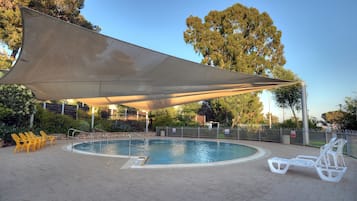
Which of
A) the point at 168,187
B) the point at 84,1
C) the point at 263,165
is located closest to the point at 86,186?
the point at 168,187

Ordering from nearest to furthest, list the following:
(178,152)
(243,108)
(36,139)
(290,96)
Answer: (36,139) < (178,152) < (290,96) < (243,108)

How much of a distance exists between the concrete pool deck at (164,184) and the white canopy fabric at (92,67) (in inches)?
84.1

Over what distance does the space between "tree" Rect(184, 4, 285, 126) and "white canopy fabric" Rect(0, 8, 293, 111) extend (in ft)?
47.7

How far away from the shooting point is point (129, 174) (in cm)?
483

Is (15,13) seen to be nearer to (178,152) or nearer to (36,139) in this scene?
(36,139)

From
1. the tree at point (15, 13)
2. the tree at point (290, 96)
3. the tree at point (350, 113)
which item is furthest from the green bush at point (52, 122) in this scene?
the tree at point (350, 113)

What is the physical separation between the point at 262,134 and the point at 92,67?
42.7 ft

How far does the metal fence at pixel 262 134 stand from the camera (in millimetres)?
8316

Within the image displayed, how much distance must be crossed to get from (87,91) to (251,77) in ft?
14.6

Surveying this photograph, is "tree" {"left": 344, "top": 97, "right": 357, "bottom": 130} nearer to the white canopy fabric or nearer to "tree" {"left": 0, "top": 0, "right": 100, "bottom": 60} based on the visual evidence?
the white canopy fabric

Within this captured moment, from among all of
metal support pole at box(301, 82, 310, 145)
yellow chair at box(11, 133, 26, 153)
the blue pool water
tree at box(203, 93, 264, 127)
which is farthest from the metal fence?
yellow chair at box(11, 133, 26, 153)

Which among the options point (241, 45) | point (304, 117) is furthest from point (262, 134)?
point (241, 45)

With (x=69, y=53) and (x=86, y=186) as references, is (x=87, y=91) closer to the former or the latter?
(x=69, y=53)

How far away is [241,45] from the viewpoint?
783 inches
